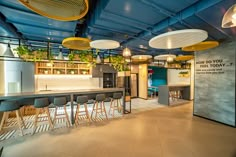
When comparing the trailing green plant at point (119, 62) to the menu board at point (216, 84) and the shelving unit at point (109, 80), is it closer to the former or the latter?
the shelving unit at point (109, 80)

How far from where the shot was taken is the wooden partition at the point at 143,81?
8.56 m

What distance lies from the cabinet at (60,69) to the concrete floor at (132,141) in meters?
4.12

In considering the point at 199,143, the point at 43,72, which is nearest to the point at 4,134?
the point at 43,72

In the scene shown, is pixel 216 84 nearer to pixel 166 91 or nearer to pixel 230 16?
pixel 166 91

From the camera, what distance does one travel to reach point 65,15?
1407 millimetres

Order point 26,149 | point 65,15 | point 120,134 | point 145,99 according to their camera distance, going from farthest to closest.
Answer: point 145,99 < point 120,134 < point 26,149 < point 65,15

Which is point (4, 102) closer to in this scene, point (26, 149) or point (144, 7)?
point (26, 149)

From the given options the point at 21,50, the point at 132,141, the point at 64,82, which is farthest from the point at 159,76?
the point at 21,50

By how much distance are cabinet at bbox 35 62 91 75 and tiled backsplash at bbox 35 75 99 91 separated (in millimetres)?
247

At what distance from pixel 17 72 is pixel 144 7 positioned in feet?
19.6

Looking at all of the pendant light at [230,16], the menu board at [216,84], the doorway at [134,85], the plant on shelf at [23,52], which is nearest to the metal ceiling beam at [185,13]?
the pendant light at [230,16]

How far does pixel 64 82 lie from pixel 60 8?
662cm

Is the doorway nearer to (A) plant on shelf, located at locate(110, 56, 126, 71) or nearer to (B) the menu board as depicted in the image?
(A) plant on shelf, located at locate(110, 56, 126, 71)

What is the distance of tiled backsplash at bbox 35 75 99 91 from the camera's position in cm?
678
